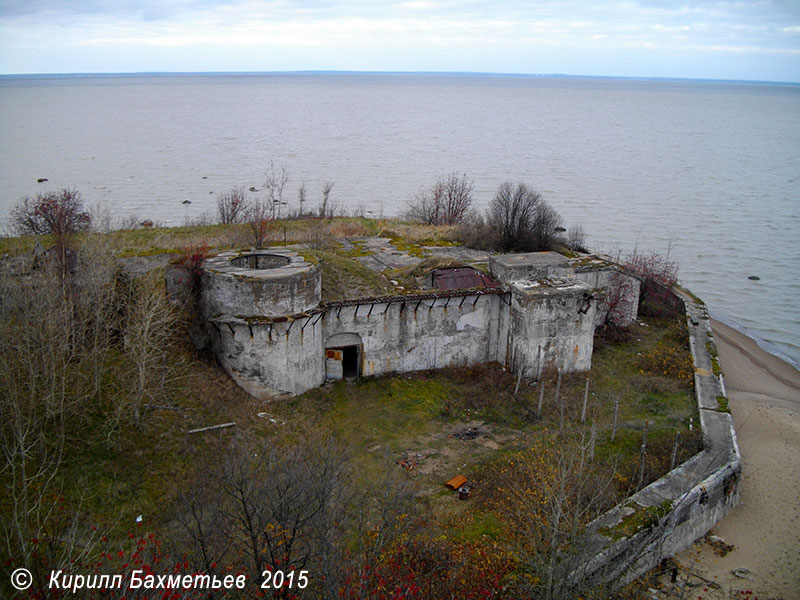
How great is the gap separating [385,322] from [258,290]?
13.9 ft

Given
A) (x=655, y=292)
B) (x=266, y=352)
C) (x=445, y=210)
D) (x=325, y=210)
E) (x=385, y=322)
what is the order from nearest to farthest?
(x=266, y=352), (x=385, y=322), (x=655, y=292), (x=445, y=210), (x=325, y=210)

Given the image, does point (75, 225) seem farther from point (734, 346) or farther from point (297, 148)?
point (297, 148)

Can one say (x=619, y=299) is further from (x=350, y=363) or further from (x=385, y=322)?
(x=350, y=363)

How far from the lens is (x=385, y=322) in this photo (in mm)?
18922

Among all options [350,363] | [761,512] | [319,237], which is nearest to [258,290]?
[350,363]

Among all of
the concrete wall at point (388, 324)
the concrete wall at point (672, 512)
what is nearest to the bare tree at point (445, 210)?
the concrete wall at point (388, 324)

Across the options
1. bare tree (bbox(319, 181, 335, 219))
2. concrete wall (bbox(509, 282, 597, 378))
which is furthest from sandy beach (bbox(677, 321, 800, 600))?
bare tree (bbox(319, 181, 335, 219))

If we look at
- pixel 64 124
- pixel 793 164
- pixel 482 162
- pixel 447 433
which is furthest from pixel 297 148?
pixel 447 433

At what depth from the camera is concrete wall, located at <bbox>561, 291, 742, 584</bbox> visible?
11.6 m

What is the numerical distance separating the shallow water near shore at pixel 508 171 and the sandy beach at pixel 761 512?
885 cm

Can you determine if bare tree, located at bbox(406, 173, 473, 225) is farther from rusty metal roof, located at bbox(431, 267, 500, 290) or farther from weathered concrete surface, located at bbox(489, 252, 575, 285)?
rusty metal roof, located at bbox(431, 267, 500, 290)

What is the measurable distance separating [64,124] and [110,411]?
337 ft

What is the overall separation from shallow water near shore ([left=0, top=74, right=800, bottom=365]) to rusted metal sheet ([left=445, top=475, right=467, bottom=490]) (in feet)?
69.1

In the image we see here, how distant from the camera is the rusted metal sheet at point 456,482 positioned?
47.2 feet
